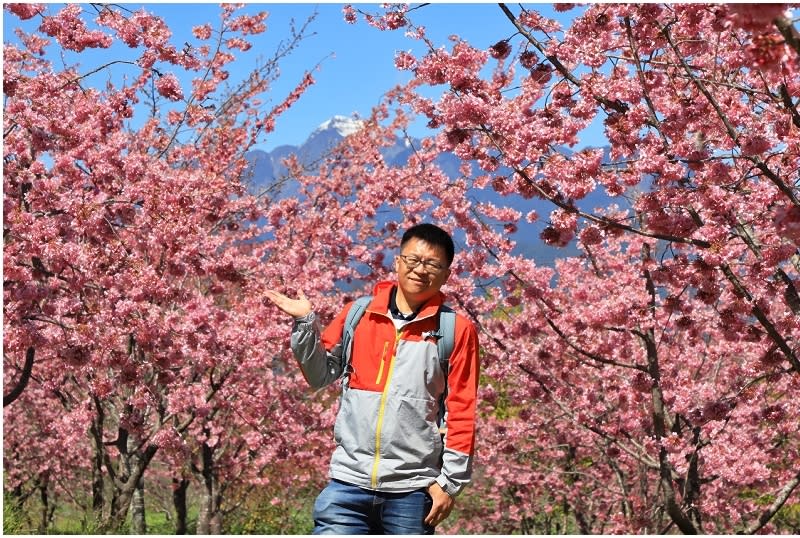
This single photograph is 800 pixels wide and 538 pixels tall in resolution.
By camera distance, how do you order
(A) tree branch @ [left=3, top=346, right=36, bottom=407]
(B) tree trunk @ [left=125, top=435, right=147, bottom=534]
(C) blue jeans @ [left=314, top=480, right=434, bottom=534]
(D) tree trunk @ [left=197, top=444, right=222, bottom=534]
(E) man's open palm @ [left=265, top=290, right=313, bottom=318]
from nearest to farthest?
(C) blue jeans @ [left=314, top=480, right=434, bottom=534] → (E) man's open palm @ [left=265, top=290, right=313, bottom=318] → (A) tree branch @ [left=3, top=346, right=36, bottom=407] → (B) tree trunk @ [left=125, top=435, right=147, bottom=534] → (D) tree trunk @ [left=197, top=444, right=222, bottom=534]

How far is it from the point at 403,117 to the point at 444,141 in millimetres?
7343

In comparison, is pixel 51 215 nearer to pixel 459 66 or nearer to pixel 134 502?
pixel 459 66

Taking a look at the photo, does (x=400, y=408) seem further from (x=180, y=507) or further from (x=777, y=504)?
(x=180, y=507)

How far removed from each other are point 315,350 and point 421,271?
538mm

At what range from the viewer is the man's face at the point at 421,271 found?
10.9ft

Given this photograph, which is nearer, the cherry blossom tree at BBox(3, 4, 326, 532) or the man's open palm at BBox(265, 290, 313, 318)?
the man's open palm at BBox(265, 290, 313, 318)

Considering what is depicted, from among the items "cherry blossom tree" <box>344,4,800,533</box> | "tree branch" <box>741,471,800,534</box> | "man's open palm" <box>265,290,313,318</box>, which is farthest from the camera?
"tree branch" <box>741,471,800,534</box>

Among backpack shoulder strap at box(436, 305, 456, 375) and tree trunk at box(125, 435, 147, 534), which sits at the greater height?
backpack shoulder strap at box(436, 305, 456, 375)

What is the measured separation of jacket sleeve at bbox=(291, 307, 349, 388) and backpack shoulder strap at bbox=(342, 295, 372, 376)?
30 mm

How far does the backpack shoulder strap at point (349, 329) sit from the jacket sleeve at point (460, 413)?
427 millimetres

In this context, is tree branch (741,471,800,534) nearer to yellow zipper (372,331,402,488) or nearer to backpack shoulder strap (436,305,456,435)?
backpack shoulder strap (436,305,456,435)

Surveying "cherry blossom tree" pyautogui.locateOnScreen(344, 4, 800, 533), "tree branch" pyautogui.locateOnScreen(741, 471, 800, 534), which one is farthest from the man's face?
"tree branch" pyautogui.locateOnScreen(741, 471, 800, 534)

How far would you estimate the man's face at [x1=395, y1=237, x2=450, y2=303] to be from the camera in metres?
3.33

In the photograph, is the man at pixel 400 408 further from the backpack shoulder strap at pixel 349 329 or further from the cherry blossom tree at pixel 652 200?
the cherry blossom tree at pixel 652 200
